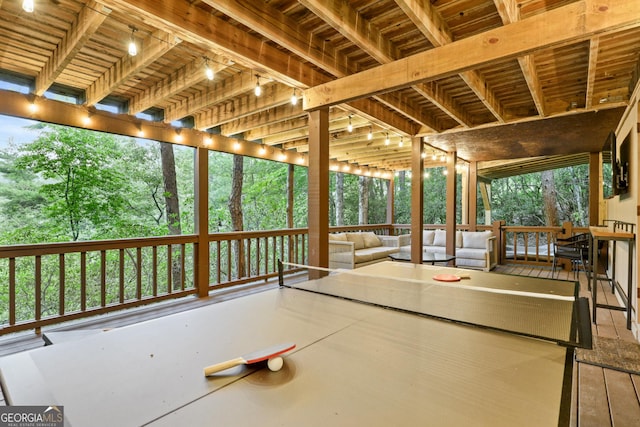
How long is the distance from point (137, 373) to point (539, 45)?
8.96 ft

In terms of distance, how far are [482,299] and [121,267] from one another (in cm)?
362

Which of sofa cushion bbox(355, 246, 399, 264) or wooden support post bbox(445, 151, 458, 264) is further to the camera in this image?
wooden support post bbox(445, 151, 458, 264)

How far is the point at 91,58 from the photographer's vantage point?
9.55ft

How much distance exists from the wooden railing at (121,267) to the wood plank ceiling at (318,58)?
1.60 meters

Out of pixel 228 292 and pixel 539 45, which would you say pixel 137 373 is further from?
pixel 228 292

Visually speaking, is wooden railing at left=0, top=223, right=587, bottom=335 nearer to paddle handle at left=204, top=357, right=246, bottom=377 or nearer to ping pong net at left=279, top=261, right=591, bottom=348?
ping pong net at left=279, top=261, right=591, bottom=348

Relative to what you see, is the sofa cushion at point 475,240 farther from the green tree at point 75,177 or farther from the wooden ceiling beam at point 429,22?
the green tree at point 75,177

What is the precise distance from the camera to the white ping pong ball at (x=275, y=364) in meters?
0.93

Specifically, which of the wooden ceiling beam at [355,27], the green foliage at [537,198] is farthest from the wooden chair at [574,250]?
the green foliage at [537,198]

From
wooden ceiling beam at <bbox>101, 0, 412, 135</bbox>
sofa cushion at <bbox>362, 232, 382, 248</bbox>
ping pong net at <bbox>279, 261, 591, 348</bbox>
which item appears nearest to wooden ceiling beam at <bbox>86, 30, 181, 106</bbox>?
wooden ceiling beam at <bbox>101, 0, 412, 135</bbox>

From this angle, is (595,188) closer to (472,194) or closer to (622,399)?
(472,194)

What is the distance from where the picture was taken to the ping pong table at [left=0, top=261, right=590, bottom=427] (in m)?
0.73

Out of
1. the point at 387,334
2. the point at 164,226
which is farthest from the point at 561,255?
the point at 164,226

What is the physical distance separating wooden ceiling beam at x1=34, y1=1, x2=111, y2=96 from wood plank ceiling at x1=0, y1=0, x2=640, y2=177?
0.03ft
